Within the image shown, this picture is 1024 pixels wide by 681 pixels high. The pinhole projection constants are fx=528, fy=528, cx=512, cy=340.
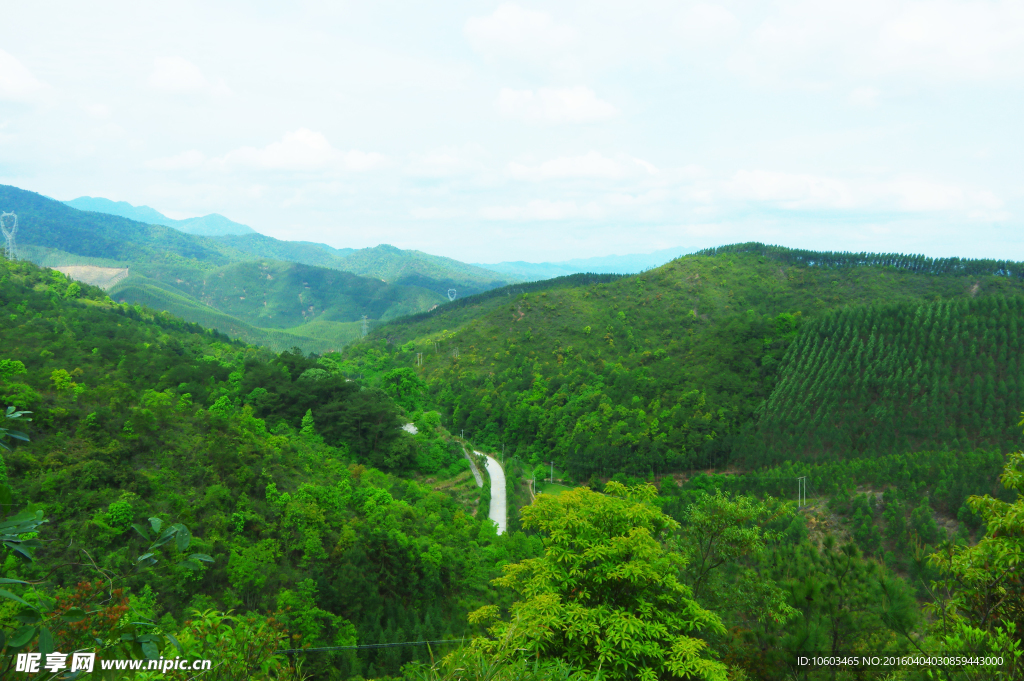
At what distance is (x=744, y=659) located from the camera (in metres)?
12.1

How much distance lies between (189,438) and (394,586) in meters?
11.3

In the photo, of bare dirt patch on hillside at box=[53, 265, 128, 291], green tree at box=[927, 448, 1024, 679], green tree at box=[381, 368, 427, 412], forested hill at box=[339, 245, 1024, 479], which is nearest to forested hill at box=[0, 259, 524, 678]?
green tree at box=[927, 448, 1024, 679]

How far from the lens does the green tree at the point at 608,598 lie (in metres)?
9.69

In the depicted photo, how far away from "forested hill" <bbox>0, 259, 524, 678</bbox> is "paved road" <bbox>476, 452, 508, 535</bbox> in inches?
98.9

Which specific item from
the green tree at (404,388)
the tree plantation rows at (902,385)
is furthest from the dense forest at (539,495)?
the green tree at (404,388)

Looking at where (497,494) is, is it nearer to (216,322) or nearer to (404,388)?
(404,388)

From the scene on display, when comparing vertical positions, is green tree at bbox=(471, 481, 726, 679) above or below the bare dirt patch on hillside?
below

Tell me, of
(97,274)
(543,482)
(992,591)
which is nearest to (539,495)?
(992,591)

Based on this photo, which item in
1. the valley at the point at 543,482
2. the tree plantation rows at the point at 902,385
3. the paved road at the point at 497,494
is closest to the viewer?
the valley at the point at 543,482

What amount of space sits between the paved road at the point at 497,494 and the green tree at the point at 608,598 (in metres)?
21.7

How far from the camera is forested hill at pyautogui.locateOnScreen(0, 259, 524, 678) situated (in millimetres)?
16703

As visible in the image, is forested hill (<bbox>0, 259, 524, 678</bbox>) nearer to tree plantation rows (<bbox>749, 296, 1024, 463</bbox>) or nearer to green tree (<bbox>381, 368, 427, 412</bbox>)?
green tree (<bbox>381, 368, 427, 412</bbox>)

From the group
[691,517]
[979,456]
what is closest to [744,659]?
[691,517]

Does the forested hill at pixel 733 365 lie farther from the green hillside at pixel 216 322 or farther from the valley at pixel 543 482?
the green hillside at pixel 216 322
